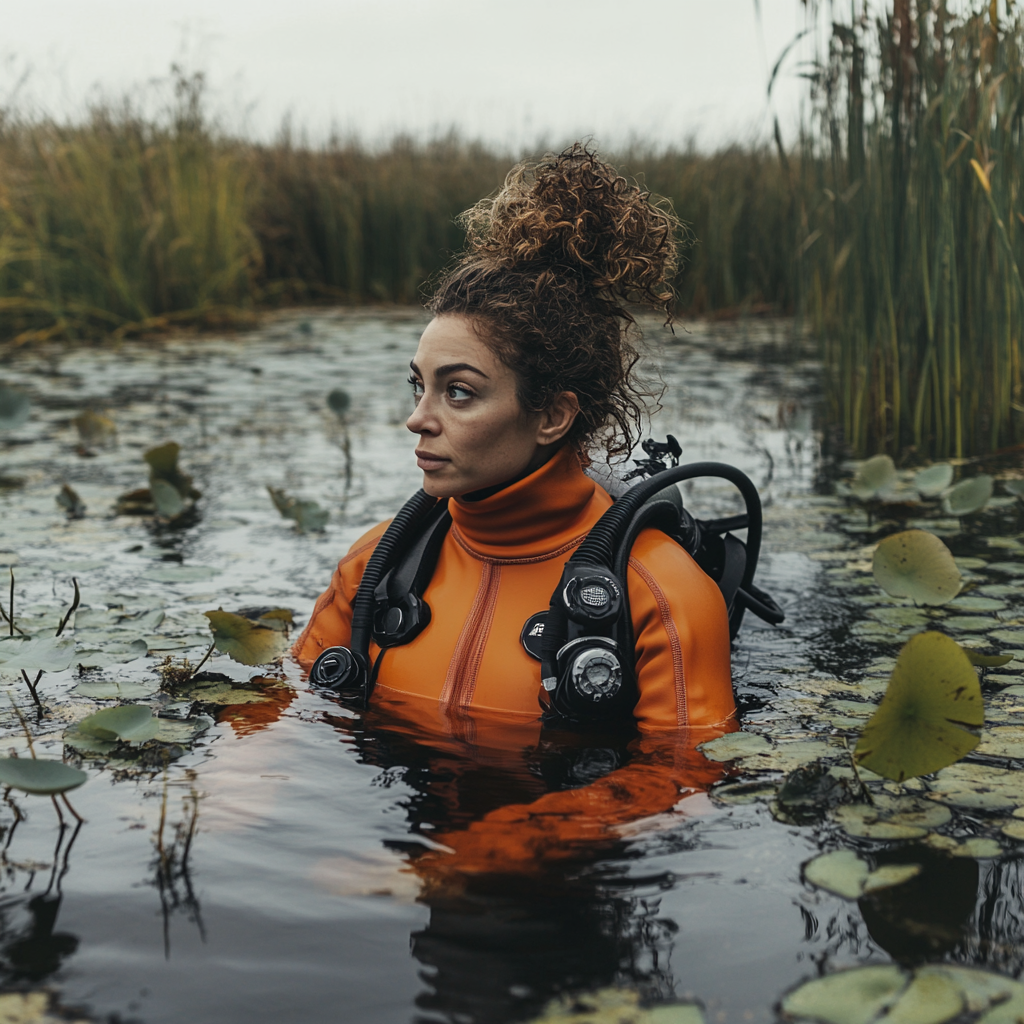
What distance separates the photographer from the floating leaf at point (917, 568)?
2.84 meters

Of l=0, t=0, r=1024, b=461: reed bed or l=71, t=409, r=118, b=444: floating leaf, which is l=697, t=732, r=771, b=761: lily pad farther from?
l=71, t=409, r=118, b=444: floating leaf

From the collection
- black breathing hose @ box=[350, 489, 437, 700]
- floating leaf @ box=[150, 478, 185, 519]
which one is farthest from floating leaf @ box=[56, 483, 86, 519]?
black breathing hose @ box=[350, 489, 437, 700]

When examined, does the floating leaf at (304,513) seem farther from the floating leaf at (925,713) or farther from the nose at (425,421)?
the floating leaf at (925,713)

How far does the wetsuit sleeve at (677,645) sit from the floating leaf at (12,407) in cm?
308

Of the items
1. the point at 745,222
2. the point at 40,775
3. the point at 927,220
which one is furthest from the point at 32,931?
the point at 745,222

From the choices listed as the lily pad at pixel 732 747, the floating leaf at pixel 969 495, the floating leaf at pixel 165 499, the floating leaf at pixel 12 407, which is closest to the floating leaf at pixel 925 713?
the lily pad at pixel 732 747

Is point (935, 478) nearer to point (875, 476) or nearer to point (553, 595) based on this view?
point (875, 476)

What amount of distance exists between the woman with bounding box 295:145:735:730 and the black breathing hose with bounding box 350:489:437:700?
0.20 ft

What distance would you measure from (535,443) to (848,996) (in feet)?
3.90

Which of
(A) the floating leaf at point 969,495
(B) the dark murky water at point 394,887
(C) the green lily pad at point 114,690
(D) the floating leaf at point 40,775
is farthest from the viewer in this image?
(A) the floating leaf at point 969,495

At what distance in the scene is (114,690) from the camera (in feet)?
8.17

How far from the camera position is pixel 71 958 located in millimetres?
1509

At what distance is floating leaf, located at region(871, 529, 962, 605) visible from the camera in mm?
2844

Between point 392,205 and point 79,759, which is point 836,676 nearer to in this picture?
point 79,759
